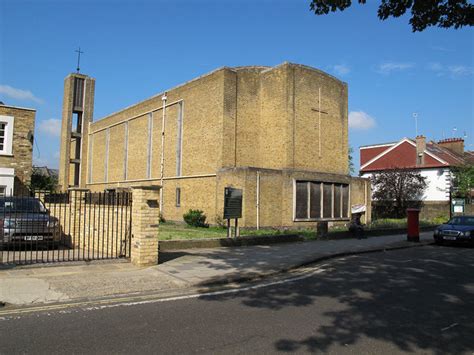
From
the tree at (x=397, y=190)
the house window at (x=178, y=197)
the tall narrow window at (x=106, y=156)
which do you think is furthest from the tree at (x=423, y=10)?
the tall narrow window at (x=106, y=156)

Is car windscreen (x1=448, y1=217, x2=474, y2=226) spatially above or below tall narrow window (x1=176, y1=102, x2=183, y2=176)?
below

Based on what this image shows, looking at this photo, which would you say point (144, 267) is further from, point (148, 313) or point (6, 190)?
point (6, 190)

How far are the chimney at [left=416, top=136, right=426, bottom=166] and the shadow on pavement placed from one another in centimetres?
3513

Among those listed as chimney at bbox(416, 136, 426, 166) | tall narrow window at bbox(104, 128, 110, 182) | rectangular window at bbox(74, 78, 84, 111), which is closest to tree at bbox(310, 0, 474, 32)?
tall narrow window at bbox(104, 128, 110, 182)

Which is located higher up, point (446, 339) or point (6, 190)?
point (6, 190)

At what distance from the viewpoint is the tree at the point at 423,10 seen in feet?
26.5

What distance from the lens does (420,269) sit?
11117mm

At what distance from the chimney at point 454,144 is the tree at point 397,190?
1228 cm

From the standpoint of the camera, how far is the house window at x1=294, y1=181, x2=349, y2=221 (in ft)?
84.6

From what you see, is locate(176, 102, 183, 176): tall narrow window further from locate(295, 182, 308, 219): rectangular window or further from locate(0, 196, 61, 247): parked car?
locate(0, 196, 61, 247): parked car

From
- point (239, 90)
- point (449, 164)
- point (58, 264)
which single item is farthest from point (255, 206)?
point (449, 164)

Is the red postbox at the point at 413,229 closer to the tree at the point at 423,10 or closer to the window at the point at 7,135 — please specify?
the tree at the point at 423,10

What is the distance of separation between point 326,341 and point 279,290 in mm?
2992

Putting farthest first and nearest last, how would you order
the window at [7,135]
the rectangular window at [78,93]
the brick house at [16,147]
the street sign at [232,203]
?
the rectangular window at [78,93], the window at [7,135], the brick house at [16,147], the street sign at [232,203]
